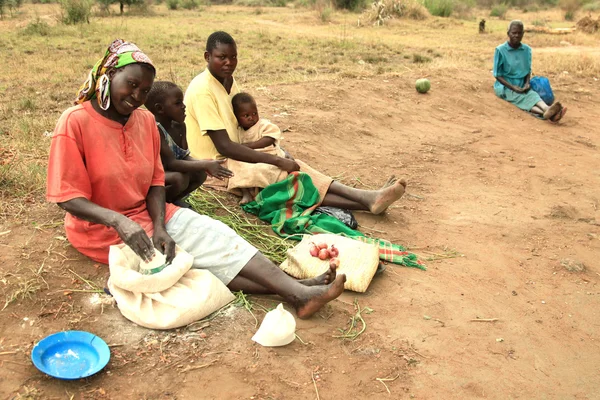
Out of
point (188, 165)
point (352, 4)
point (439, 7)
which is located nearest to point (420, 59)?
point (188, 165)

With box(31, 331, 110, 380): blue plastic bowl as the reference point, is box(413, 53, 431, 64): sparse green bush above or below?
above

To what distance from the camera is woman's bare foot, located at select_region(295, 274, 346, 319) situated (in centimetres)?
258

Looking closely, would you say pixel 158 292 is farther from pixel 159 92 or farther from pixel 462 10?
pixel 462 10

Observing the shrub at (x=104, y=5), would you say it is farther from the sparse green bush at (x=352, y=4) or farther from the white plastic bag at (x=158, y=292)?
the white plastic bag at (x=158, y=292)

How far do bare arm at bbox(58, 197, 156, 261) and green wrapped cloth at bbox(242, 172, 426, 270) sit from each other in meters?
1.38

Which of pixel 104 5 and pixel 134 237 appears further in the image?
pixel 104 5

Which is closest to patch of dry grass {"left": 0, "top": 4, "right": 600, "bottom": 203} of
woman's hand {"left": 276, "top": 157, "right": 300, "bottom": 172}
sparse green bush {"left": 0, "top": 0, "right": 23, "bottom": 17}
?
sparse green bush {"left": 0, "top": 0, "right": 23, "bottom": 17}

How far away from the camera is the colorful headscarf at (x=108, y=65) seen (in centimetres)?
243

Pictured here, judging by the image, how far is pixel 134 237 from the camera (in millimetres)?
2330

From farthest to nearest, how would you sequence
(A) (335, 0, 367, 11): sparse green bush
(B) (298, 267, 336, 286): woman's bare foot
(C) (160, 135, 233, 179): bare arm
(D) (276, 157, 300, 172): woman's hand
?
(A) (335, 0, 367, 11): sparse green bush
(D) (276, 157, 300, 172): woman's hand
(C) (160, 135, 233, 179): bare arm
(B) (298, 267, 336, 286): woman's bare foot

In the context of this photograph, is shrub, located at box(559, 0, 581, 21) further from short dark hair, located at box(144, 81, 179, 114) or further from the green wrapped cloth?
short dark hair, located at box(144, 81, 179, 114)

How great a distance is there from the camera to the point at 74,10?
1330 centimetres

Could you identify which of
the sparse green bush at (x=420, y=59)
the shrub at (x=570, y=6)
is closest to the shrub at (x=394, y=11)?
the sparse green bush at (x=420, y=59)

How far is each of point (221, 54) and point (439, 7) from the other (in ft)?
55.8
